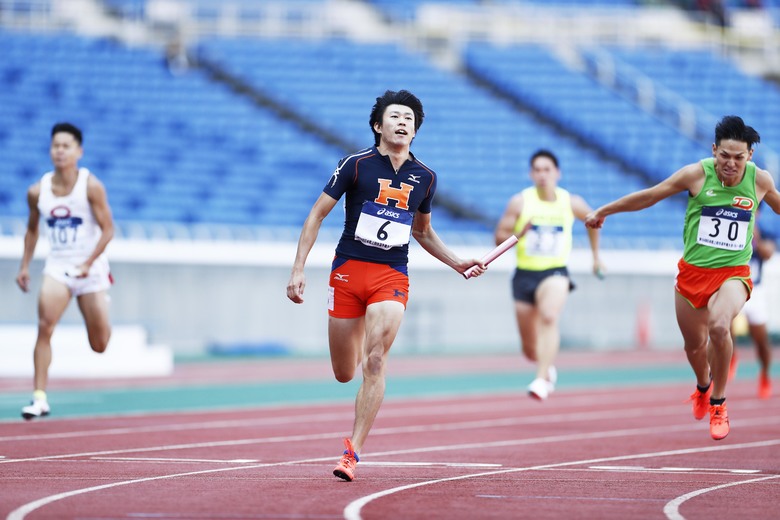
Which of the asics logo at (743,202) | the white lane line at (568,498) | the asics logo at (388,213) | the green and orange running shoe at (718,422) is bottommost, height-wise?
the white lane line at (568,498)

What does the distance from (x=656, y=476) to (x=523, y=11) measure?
3093 cm

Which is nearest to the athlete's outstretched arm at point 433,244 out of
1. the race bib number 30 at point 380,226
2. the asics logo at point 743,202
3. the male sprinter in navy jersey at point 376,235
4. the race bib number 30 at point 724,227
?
the male sprinter in navy jersey at point 376,235

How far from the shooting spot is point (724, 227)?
963cm

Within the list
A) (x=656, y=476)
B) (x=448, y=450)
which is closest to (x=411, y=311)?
(x=448, y=450)

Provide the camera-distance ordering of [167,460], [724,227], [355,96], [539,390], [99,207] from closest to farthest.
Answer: [167,460]
[724,227]
[99,207]
[539,390]
[355,96]

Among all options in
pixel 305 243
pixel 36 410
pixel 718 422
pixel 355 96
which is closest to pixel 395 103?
pixel 305 243

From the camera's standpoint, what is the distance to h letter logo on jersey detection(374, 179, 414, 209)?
8367 millimetres

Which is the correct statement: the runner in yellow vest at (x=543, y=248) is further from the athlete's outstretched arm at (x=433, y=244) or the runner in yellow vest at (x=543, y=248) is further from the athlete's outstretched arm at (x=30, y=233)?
the athlete's outstretched arm at (x=433, y=244)

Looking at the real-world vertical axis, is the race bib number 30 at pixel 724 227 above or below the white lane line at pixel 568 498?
above

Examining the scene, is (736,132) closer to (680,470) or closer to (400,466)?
(680,470)

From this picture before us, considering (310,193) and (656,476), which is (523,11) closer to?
(310,193)

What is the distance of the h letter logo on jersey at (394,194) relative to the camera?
27.5 ft

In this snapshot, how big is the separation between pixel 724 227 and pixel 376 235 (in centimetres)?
272

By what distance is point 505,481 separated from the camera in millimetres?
8109
